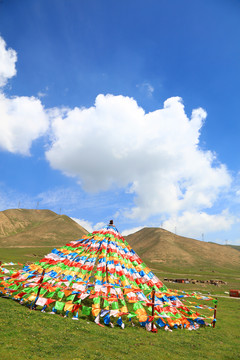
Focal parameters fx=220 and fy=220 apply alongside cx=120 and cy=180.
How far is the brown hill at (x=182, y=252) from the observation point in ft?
424

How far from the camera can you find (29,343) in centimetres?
934

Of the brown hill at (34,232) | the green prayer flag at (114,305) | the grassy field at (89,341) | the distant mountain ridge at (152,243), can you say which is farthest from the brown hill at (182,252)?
the grassy field at (89,341)

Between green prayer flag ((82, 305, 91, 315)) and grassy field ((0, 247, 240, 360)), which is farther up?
green prayer flag ((82, 305, 91, 315))

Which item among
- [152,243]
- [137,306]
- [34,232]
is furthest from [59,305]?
[152,243]

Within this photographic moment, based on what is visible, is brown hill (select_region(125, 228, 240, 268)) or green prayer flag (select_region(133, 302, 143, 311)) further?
brown hill (select_region(125, 228, 240, 268))

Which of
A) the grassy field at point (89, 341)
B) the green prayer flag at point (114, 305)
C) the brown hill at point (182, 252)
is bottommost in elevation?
the grassy field at point (89, 341)

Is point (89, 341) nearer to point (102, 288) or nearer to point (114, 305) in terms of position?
point (114, 305)

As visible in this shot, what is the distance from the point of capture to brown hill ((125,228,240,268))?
129m

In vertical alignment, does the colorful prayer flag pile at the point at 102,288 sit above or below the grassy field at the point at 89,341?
above

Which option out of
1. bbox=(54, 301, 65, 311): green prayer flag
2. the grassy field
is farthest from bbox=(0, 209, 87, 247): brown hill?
the grassy field

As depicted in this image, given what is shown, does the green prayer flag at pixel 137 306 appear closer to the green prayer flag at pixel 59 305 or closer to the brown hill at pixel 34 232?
the green prayer flag at pixel 59 305

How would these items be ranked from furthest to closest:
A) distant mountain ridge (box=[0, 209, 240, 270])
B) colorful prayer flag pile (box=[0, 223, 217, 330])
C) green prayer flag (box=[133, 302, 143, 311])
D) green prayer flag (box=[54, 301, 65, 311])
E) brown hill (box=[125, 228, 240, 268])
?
brown hill (box=[125, 228, 240, 268])
distant mountain ridge (box=[0, 209, 240, 270])
green prayer flag (box=[133, 302, 143, 311])
colorful prayer flag pile (box=[0, 223, 217, 330])
green prayer flag (box=[54, 301, 65, 311])

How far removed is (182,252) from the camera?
142 m

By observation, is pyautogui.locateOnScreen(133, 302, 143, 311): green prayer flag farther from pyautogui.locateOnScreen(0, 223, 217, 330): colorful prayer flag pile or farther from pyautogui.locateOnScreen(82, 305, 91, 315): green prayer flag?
pyautogui.locateOnScreen(82, 305, 91, 315): green prayer flag
